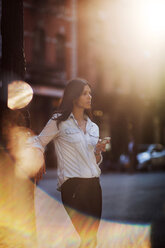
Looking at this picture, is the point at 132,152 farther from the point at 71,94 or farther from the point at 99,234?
the point at 71,94

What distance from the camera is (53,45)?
2769 centimetres

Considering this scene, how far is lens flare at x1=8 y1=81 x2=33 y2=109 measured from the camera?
4.50 m

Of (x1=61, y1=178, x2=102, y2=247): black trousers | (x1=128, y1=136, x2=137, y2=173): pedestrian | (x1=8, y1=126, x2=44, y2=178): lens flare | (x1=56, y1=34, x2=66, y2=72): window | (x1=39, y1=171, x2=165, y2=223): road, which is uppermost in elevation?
(x1=8, y1=126, x2=44, y2=178): lens flare

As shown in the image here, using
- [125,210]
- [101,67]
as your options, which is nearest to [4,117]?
[125,210]

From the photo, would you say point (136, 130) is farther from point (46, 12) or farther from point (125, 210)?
point (125, 210)

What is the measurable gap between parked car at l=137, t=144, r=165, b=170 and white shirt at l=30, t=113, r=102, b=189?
Result: 2146cm

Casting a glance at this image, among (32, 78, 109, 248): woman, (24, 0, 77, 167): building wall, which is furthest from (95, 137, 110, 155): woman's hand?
(24, 0, 77, 167): building wall

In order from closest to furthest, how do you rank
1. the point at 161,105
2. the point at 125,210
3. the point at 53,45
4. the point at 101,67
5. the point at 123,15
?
the point at 125,210 → the point at 53,45 → the point at 101,67 → the point at 123,15 → the point at 161,105

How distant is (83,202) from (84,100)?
35.6 inches

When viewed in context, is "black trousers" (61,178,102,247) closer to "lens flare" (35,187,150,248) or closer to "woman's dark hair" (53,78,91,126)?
"lens flare" (35,187,150,248)

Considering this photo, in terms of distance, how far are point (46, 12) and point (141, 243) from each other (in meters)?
22.1

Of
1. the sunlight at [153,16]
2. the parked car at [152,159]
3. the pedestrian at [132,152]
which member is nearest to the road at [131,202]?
the pedestrian at [132,152]

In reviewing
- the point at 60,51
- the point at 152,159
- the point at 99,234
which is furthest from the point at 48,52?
the point at 99,234

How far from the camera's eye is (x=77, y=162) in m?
4.21
